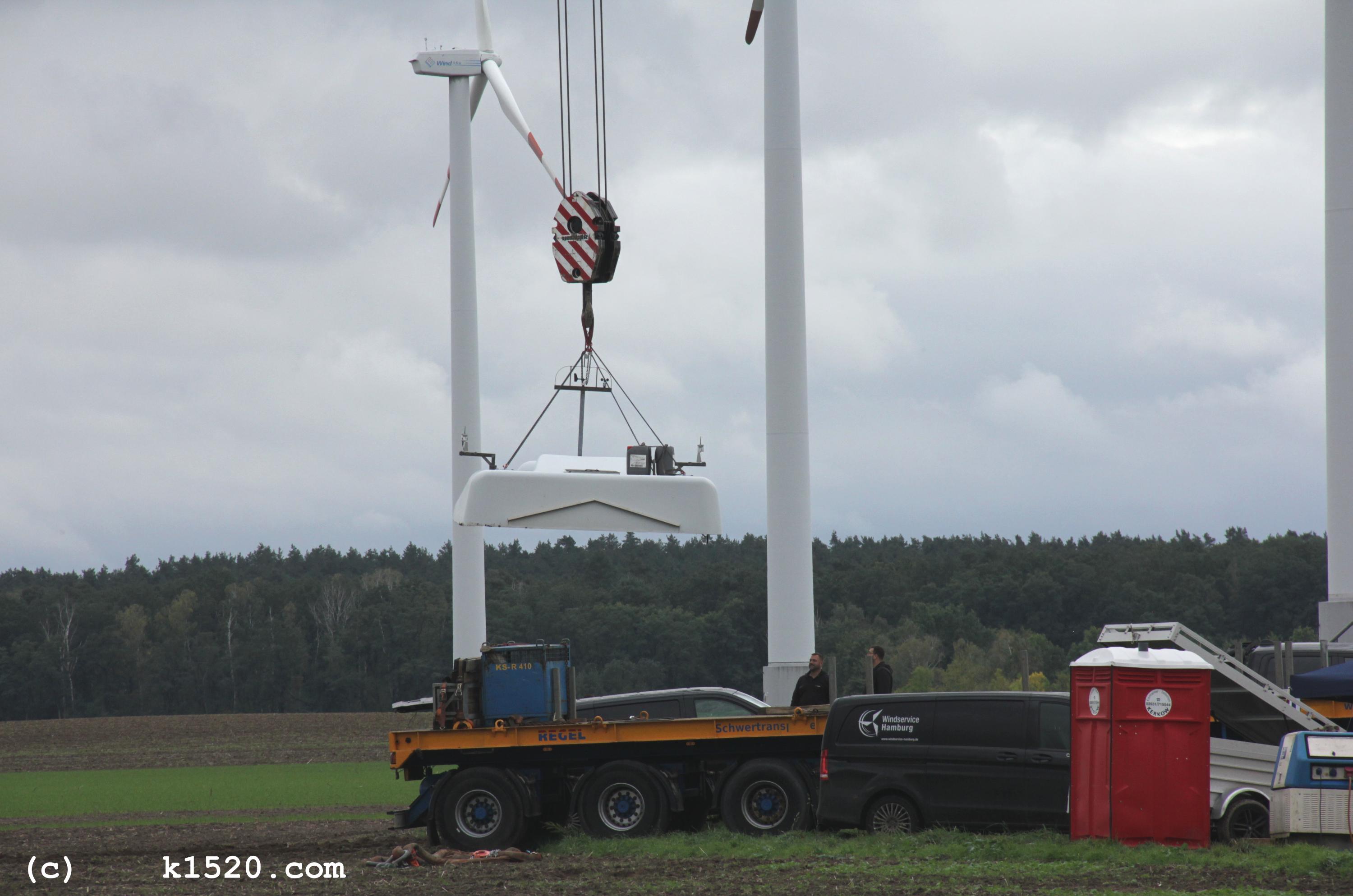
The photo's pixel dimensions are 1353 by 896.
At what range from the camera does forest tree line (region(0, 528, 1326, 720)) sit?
93938 millimetres

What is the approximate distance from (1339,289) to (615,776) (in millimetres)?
17089

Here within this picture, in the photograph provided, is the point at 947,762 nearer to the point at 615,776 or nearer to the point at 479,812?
the point at 615,776

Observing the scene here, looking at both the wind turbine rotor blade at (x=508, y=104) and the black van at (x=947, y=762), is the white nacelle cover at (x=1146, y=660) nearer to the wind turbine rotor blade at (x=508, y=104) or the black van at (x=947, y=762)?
the black van at (x=947, y=762)

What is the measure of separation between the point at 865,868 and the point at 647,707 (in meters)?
6.60

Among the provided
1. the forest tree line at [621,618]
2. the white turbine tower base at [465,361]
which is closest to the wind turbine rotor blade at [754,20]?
the white turbine tower base at [465,361]

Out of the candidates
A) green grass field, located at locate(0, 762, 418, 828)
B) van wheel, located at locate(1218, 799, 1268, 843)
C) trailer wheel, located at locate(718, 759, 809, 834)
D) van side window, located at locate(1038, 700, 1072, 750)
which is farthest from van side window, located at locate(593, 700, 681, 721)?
van wheel, located at locate(1218, 799, 1268, 843)

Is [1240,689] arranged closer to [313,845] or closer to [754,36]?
[313,845]

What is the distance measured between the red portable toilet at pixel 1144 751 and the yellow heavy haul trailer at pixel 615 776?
369 cm

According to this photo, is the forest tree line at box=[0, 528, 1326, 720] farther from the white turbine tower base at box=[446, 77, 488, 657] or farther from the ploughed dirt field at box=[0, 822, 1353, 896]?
the ploughed dirt field at box=[0, 822, 1353, 896]

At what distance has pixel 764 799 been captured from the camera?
62.8 ft

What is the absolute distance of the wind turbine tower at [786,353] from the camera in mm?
24094

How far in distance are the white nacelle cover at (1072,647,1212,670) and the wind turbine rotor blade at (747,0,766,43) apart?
13493 millimetres

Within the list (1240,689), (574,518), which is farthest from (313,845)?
(1240,689)

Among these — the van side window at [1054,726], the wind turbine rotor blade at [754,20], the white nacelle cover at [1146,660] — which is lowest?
the van side window at [1054,726]
